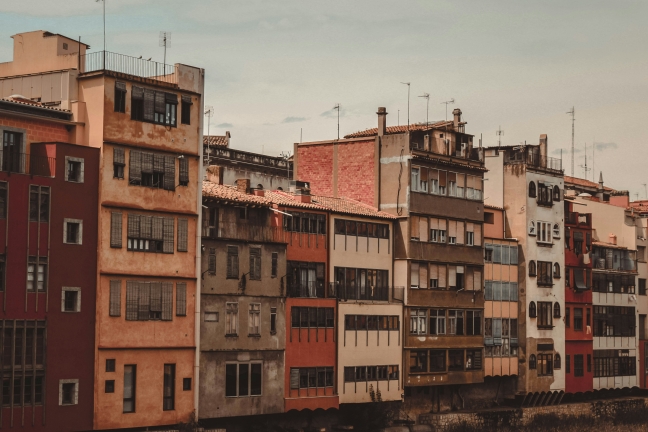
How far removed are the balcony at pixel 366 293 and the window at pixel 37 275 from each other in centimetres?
1682

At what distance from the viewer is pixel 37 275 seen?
45.0 metres

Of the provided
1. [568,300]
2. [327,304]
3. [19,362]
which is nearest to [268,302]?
[327,304]

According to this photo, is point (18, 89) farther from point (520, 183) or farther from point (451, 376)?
point (520, 183)

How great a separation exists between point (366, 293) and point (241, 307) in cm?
931

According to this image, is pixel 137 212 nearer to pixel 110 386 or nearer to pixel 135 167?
pixel 135 167

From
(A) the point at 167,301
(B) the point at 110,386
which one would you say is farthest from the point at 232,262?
(B) the point at 110,386

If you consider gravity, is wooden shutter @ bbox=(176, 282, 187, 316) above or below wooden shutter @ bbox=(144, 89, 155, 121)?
below

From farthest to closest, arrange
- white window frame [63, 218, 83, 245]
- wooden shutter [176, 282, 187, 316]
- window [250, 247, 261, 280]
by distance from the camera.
→ window [250, 247, 261, 280] → wooden shutter [176, 282, 187, 316] → white window frame [63, 218, 83, 245]

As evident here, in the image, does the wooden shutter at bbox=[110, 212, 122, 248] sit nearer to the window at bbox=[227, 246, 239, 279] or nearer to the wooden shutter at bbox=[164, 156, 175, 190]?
the wooden shutter at bbox=[164, 156, 175, 190]

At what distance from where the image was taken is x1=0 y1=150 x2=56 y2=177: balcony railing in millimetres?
44906

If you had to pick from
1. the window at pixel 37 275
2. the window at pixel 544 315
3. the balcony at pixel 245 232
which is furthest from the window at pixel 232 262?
the window at pixel 544 315

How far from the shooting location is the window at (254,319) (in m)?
53.7

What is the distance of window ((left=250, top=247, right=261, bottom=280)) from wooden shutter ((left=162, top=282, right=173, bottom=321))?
505 cm

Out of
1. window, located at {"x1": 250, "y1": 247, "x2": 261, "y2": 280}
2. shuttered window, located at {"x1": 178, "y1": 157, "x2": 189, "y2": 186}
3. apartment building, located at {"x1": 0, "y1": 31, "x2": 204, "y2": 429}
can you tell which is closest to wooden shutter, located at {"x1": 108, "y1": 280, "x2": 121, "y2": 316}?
apartment building, located at {"x1": 0, "y1": 31, "x2": 204, "y2": 429}
